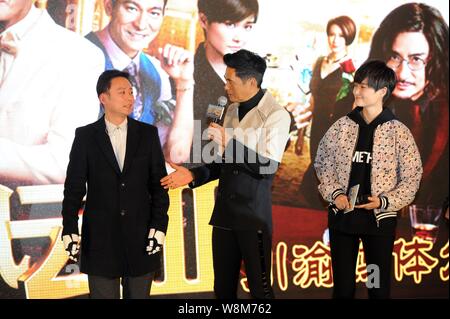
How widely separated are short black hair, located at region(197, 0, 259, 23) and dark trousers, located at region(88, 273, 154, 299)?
6.28 ft

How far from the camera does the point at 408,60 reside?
516 cm

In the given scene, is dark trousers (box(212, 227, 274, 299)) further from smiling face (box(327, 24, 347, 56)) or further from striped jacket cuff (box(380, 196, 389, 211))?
smiling face (box(327, 24, 347, 56))

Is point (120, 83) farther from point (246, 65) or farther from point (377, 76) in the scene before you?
point (377, 76)

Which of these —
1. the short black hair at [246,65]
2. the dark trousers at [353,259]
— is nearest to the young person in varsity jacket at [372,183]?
the dark trousers at [353,259]

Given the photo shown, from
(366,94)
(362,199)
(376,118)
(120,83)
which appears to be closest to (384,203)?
(362,199)

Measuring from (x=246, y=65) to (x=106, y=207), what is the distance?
96 cm

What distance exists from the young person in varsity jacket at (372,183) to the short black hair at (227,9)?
1.33m

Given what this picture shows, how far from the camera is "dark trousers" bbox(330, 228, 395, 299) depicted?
3607 millimetres

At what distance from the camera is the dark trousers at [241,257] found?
140 inches

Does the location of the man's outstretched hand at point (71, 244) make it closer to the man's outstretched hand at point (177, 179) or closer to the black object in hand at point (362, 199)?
the man's outstretched hand at point (177, 179)

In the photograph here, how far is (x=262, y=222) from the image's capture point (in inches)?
141

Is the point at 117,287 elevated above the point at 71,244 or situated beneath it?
situated beneath

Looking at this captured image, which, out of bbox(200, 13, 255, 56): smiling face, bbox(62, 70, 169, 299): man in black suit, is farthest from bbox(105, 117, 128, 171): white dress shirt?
bbox(200, 13, 255, 56): smiling face

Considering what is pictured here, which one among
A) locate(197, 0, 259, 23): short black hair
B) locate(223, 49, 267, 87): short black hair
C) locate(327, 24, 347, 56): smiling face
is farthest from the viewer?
locate(327, 24, 347, 56): smiling face
